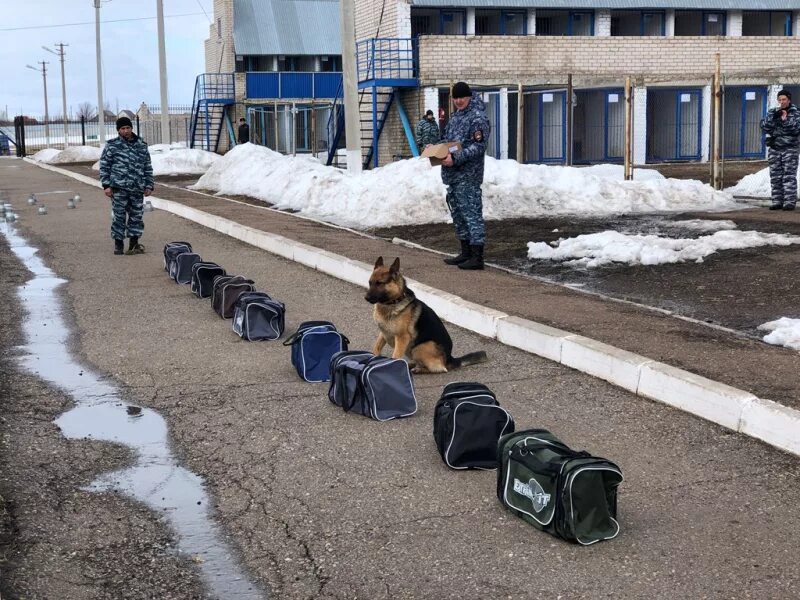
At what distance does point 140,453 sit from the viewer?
5973 millimetres

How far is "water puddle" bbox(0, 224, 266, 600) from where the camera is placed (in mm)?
4445

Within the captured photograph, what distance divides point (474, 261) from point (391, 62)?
23927mm

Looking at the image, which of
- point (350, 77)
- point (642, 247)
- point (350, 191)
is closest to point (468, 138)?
point (642, 247)

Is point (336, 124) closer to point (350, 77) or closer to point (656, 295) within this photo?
point (350, 77)

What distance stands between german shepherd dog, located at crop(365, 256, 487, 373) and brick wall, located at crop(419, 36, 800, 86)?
27.8 metres

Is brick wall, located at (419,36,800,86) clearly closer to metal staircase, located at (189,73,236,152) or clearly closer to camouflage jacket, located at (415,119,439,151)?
camouflage jacket, located at (415,119,439,151)

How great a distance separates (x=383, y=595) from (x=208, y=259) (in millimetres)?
10632

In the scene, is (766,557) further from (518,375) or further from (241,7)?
(241,7)

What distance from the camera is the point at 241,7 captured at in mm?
54656

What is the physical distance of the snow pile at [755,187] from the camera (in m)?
21.5

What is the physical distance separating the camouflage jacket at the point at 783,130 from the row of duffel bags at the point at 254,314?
10.7 meters

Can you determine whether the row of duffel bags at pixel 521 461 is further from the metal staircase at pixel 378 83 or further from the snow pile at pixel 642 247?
the metal staircase at pixel 378 83

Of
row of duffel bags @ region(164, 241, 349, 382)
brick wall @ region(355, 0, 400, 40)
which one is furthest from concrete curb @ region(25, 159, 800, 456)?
brick wall @ region(355, 0, 400, 40)

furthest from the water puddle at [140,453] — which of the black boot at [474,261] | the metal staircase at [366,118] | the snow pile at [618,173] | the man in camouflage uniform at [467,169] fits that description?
the metal staircase at [366,118]
